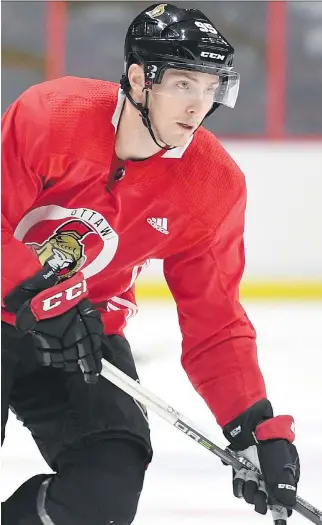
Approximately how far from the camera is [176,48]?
6.92 ft

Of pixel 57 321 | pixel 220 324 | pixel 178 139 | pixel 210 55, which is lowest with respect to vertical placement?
pixel 220 324

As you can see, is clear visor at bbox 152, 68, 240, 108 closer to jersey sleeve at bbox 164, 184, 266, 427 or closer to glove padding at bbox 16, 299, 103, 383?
jersey sleeve at bbox 164, 184, 266, 427

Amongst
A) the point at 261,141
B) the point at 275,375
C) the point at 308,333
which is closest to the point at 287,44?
the point at 261,141

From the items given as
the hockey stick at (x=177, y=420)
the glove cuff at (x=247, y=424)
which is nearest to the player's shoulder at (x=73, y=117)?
the hockey stick at (x=177, y=420)

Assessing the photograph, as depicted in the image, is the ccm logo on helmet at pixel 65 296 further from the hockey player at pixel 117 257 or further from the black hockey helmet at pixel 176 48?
the black hockey helmet at pixel 176 48

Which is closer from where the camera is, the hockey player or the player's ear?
the hockey player

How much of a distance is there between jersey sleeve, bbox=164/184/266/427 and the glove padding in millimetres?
301

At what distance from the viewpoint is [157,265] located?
5430 mm

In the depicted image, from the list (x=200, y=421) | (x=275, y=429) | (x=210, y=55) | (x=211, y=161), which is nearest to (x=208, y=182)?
(x=211, y=161)

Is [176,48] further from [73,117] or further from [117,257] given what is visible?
[117,257]

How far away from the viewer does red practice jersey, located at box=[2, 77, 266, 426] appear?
2088mm

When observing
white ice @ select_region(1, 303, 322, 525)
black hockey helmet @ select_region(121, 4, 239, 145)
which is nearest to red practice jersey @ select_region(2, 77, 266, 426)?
black hockey helmet @ select_region(121, 4, 239, 145)

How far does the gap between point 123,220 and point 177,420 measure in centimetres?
40

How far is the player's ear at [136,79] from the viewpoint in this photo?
85.5 inches
